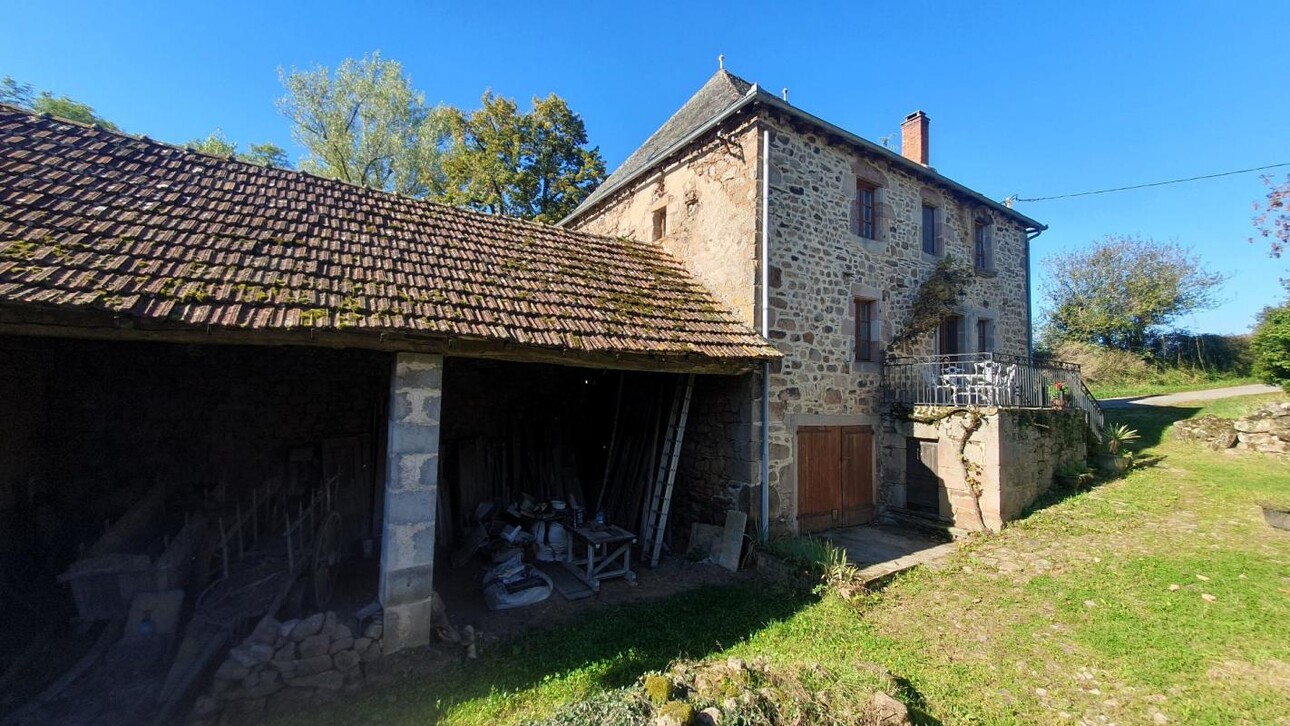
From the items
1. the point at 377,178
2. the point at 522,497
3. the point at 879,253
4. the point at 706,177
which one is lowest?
the point at 522,497

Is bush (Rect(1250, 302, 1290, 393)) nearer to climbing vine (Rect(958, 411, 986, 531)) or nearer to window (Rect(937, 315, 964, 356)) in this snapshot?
window (Rect(937, 315, 964, 356))

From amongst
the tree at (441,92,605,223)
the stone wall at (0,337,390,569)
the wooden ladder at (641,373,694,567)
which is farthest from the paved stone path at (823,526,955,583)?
the tree at (441,92,605,223)

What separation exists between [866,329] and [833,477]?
282 cm

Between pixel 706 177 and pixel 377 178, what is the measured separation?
1309cm

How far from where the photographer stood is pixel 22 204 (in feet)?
14.9

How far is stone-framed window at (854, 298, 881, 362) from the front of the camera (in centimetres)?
947

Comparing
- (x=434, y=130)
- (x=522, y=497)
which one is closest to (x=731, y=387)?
(x=522, y=497)

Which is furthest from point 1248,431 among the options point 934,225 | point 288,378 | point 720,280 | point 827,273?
point 288,378

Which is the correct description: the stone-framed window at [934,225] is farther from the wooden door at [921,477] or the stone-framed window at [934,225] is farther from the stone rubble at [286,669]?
the stone rubble at [286,669]

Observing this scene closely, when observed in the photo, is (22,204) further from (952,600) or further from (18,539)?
(952,600)

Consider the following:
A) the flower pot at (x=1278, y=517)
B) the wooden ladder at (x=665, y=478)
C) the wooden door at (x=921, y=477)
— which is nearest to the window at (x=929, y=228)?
the wooden door at (x=921, y=477)

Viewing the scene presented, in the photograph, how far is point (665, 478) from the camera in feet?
25.5

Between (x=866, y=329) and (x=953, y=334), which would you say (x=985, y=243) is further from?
(x=866, y=329)

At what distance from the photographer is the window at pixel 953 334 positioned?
1124 centimetres
